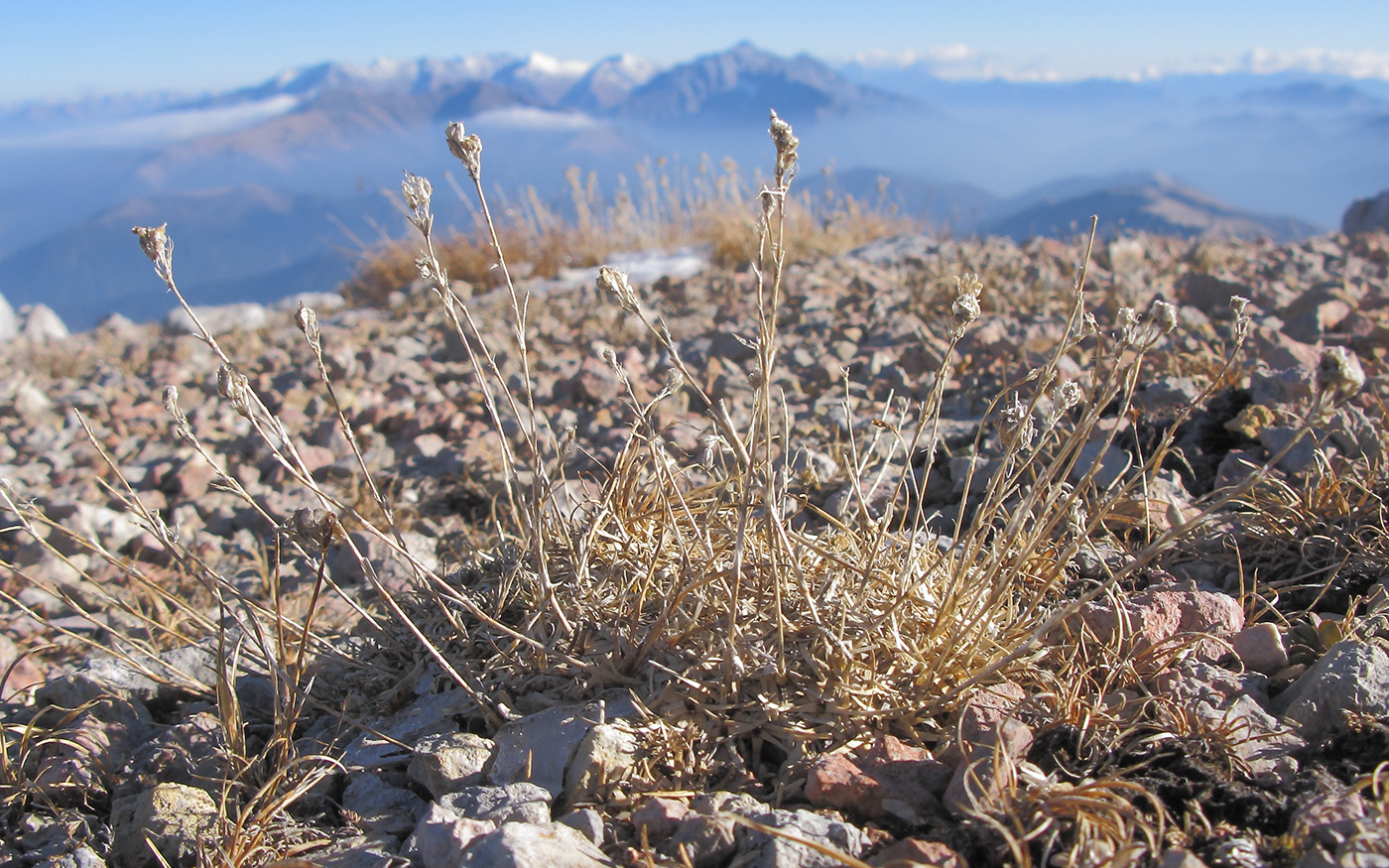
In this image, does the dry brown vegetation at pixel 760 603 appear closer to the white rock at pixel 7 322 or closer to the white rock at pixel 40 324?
the white rock at pixel 40 324

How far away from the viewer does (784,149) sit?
37.0 inches

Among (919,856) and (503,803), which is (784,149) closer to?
(919,856)

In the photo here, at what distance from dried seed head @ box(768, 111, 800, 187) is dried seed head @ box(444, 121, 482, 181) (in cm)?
41

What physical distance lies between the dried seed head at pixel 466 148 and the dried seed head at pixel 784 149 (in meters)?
0.41

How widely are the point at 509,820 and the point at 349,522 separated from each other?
6.34ft

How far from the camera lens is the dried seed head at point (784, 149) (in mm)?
930

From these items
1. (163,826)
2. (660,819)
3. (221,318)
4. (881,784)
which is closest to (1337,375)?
(881,784)

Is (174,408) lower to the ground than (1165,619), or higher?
higher

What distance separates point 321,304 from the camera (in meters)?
8.30

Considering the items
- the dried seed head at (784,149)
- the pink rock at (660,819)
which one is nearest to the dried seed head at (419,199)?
the dried seed head at (784,149)

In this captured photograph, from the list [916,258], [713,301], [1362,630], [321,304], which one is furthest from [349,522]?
[321,304]

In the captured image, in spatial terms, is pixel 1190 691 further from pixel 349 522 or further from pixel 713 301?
pixel 713 301

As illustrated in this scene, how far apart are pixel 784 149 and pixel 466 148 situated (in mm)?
459

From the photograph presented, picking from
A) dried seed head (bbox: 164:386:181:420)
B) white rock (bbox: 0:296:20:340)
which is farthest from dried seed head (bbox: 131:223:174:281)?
white rock (bbox: 0:296:20:340)
